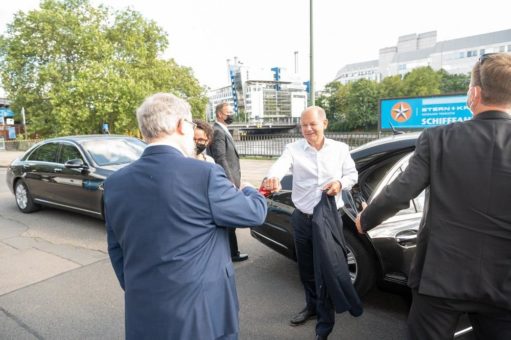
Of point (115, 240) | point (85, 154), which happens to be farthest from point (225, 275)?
point (85, 154)

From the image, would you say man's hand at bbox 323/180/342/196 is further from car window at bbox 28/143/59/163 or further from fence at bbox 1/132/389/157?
fence at bbox 1/132/389/157

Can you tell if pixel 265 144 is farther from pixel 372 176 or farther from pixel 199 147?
pixel 372 176

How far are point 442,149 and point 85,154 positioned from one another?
602 centimetres

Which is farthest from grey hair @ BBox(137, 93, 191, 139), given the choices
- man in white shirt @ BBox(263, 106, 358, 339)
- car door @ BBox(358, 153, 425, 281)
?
car door @ BBox(358, 153, 425, 281)

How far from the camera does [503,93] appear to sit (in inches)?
55.6

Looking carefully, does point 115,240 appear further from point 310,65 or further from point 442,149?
point 310,65

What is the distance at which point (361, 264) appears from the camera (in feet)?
10.2

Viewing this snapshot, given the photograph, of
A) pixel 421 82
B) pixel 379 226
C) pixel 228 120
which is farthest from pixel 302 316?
pixel 421 82

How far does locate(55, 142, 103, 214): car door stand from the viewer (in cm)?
586

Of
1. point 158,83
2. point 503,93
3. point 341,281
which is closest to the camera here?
point 503,93

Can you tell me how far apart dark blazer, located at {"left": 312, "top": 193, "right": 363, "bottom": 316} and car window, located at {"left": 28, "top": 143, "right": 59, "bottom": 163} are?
238 inches

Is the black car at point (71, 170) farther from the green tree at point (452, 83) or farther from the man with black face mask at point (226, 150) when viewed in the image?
the green tree at point (452, 83)

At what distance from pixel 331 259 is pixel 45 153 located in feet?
22.0

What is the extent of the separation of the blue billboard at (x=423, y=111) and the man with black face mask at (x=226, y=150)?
729cm
